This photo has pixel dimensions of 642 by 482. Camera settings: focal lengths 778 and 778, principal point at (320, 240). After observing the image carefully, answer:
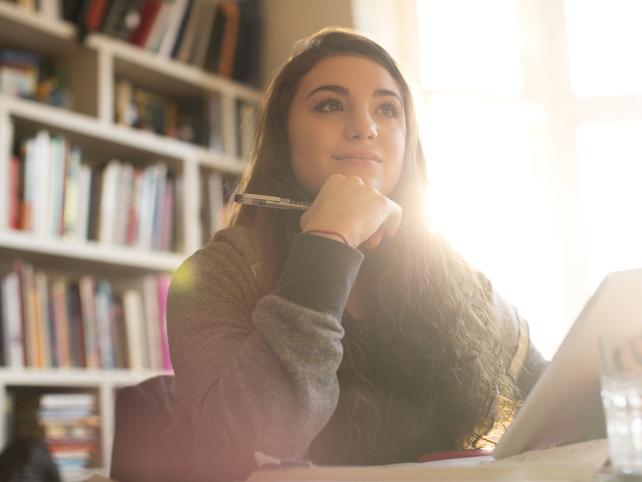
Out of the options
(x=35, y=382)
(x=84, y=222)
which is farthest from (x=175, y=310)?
(x=84, y=222)

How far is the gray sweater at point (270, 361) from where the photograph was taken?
80 centimetres

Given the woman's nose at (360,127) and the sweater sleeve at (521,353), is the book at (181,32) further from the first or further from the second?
the sweater sleeve at (521,353)

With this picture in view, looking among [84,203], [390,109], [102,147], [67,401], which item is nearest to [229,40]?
[102,147]

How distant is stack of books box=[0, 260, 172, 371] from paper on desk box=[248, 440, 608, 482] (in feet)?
5.38

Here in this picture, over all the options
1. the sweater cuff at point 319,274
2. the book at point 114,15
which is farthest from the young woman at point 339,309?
the book at point 114,15

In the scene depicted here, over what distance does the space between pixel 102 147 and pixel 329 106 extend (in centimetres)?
144

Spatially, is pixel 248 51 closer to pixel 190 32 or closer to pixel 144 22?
pixel 190 32

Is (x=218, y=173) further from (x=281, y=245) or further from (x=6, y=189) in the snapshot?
(x=281, y=245)

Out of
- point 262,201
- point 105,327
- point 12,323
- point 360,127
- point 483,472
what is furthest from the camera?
point 105,327

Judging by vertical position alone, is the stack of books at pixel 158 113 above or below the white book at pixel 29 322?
above

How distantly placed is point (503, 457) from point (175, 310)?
469 millimetres

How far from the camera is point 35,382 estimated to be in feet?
6.84

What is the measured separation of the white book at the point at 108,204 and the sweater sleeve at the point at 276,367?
148 cm

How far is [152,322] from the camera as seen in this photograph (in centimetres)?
244
